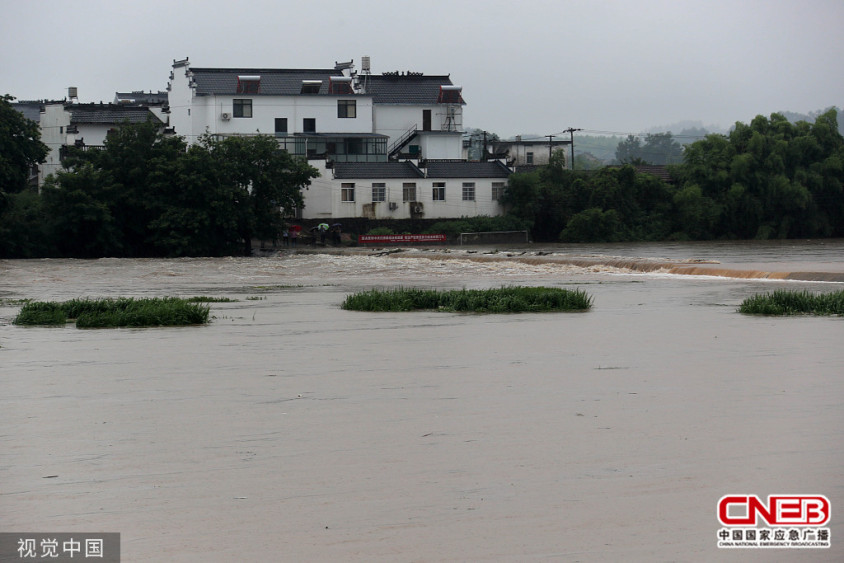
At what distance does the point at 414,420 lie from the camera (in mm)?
9000

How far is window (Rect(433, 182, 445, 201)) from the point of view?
6228 cm

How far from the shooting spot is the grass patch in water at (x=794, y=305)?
18078 millimetres

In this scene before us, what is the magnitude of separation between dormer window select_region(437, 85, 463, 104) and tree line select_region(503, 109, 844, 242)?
12297mm

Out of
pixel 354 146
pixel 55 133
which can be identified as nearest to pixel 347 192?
pixel 354 146

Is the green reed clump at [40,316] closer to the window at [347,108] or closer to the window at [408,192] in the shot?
the window at [408,192]

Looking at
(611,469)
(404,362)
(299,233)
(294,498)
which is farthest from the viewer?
(299,233)

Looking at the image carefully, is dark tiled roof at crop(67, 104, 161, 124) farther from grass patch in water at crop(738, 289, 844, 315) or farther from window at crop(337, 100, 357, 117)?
grass patch in water at crop(738, 289, 844, 315)

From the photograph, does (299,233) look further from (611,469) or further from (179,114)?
(611,469)

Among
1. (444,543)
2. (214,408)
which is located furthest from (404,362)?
(444,543)

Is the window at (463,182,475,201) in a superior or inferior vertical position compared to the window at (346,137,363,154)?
inferior

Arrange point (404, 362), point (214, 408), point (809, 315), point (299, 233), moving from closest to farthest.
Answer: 1. point (214, 408)
2. point (404, 362)
3. point (809, 315)
4. point (299, 233)

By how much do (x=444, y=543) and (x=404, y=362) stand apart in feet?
22.7

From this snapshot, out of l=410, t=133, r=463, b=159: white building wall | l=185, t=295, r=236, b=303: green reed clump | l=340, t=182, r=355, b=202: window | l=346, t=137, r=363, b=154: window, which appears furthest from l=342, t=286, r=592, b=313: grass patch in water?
l=410, t=133, r=463, b=159: white building wall

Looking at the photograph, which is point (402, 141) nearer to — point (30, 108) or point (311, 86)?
point (311, 86)
